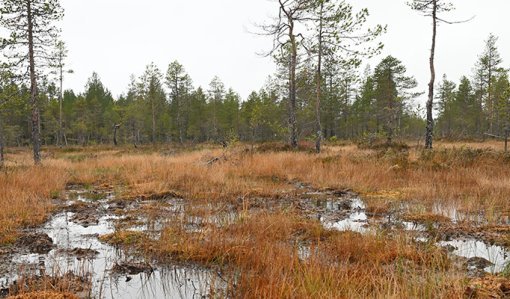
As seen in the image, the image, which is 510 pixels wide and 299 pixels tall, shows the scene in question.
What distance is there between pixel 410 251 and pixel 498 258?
114cm

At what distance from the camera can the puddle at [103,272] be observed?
11.2ft

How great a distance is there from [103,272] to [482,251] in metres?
4.69

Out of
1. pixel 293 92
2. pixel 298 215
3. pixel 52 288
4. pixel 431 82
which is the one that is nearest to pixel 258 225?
pixel 298 215

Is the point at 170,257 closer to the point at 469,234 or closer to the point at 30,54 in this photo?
the point at 469,234

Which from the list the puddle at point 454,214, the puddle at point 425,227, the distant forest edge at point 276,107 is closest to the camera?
the puddle at point 425,227

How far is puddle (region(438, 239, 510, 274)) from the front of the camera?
13.4 feet

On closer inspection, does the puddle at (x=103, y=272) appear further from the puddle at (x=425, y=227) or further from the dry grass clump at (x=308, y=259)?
the puddle at (x=425, y=227)

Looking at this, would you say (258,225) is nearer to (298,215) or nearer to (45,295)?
(298,215)

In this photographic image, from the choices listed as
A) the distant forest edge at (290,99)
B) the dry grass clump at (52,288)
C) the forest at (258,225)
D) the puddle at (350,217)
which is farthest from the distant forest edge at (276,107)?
the dry grass clump at (52,288)

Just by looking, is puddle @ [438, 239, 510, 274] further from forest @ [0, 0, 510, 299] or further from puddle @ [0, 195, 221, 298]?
puddle @ [0, 195, 221, 298]

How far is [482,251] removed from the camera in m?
4.56

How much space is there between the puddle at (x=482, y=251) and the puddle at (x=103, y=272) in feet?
10.1

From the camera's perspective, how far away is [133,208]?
7391mm

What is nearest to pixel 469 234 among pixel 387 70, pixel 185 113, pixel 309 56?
pixel 309 56
